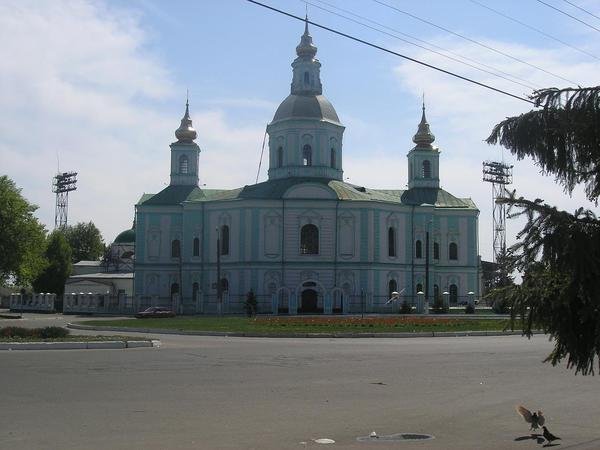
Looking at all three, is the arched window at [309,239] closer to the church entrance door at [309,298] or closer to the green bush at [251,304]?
the church entrance door at [309,298]

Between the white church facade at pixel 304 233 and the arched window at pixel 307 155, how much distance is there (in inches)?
4.7

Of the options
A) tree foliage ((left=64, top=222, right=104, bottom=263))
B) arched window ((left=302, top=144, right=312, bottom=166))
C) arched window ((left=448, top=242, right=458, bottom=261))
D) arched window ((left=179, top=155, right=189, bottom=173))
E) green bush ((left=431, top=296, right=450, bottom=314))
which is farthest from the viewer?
tree foliage ((left=64, top=222, right=104, bottom=263))

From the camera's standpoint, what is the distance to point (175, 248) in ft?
225

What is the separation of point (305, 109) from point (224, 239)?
13.2 m

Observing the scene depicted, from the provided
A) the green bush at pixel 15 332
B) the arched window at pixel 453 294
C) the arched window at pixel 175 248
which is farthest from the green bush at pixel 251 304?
the green bush at pixel 15 332

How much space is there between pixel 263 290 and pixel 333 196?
9218mm

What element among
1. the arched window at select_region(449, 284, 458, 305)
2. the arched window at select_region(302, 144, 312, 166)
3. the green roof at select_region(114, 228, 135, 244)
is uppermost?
the arched window at select_region(302, 144, 312, 166)

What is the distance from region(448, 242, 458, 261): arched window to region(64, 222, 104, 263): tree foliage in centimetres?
6877

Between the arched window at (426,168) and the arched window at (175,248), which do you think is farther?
the arched window at (426,168)

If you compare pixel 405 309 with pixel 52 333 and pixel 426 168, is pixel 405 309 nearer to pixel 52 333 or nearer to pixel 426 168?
pixel 426 168

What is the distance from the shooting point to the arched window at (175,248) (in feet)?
224

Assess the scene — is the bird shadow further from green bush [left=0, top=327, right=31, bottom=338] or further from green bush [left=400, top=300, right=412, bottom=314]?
green bush [left=400, top=300, right=412, bottom=314]

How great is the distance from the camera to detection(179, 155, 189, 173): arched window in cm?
7238

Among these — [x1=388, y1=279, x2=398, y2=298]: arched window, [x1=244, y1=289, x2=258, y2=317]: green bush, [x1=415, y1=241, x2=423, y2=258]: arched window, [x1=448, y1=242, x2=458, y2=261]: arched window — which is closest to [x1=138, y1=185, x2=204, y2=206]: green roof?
[x1=244, y1=289, x2=258, y2=317]: green bush
